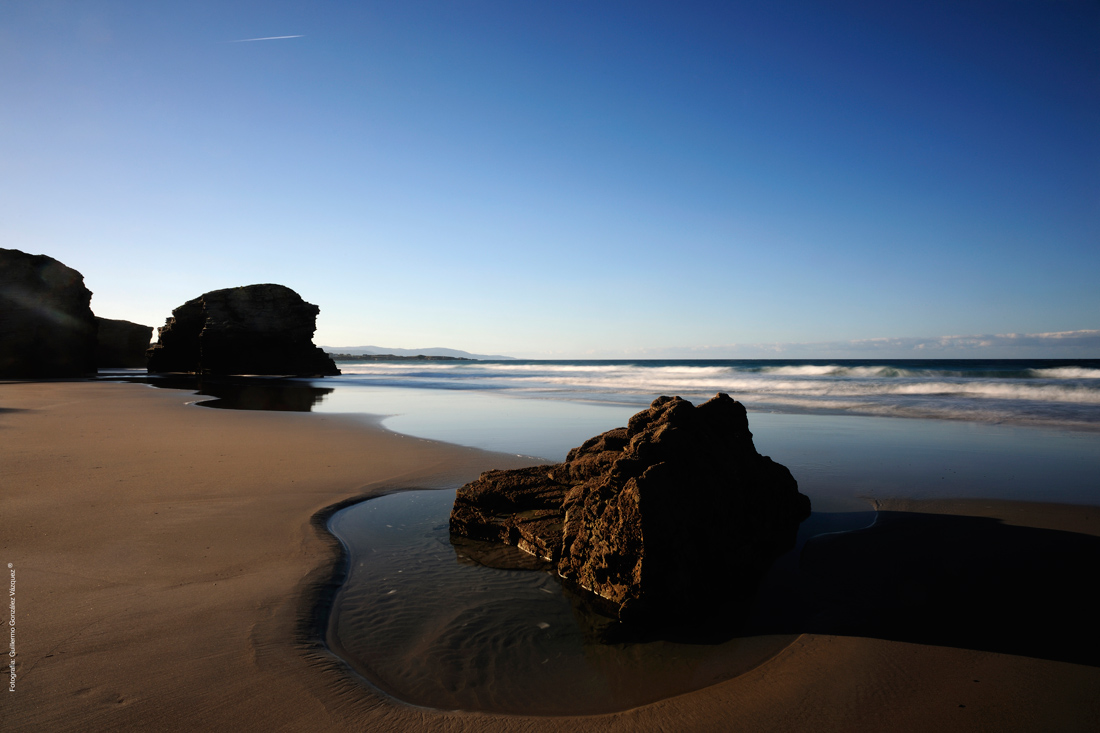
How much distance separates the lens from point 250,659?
2695 mm

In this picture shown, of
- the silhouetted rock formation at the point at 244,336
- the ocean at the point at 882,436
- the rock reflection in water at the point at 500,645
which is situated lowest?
the rock reflection in water at the point at 500,645

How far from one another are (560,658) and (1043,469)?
805 cm

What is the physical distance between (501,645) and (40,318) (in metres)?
45.9

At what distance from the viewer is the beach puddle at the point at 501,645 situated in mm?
2588

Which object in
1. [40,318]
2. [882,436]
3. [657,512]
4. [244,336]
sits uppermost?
[40,318]

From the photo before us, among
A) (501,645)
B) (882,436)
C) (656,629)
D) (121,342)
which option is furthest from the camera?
(121,342)

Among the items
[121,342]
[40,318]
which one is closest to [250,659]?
[40,318]

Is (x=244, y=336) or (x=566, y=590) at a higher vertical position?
(x=244, y=336)

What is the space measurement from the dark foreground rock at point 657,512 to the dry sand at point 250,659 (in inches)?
29.1

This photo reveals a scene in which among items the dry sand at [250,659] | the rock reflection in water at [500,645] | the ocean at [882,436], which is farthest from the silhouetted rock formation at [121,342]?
the rock reflection in water at [500,645]

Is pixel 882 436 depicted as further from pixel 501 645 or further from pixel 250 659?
pixel 250 659

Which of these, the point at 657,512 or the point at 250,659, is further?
the point at 657,512

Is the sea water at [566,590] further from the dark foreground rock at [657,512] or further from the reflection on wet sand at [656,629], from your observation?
the dark foreground rock at [657,512]

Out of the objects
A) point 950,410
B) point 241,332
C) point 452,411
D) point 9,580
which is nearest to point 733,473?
point 9,580
